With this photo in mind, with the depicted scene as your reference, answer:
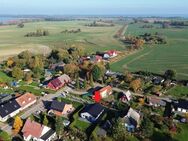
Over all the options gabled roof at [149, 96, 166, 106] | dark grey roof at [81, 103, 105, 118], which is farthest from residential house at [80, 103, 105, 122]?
gabled roof at [149, 96, 166, 106]

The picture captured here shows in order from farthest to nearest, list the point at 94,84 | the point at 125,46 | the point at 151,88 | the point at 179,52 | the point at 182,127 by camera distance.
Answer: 1. the point at 125,46
2. the point at 179,52
3. the point at 94,84
4. the point at 151,88
5. the point at 182,127

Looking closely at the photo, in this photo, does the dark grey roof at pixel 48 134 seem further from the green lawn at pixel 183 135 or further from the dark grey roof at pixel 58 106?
the green lawn at pixel 183 135

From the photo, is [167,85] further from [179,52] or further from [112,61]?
[179,52]

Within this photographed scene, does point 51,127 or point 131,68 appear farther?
A: point 131,68

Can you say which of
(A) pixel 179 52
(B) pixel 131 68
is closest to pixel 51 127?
(B) pixel 131 68

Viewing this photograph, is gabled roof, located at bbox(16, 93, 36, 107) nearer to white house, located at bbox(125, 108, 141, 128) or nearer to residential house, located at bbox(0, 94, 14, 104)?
residential house, located at bbox(0, 94, 14, 104)

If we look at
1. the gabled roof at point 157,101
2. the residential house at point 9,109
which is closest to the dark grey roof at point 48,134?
the residential house at point 9,109
